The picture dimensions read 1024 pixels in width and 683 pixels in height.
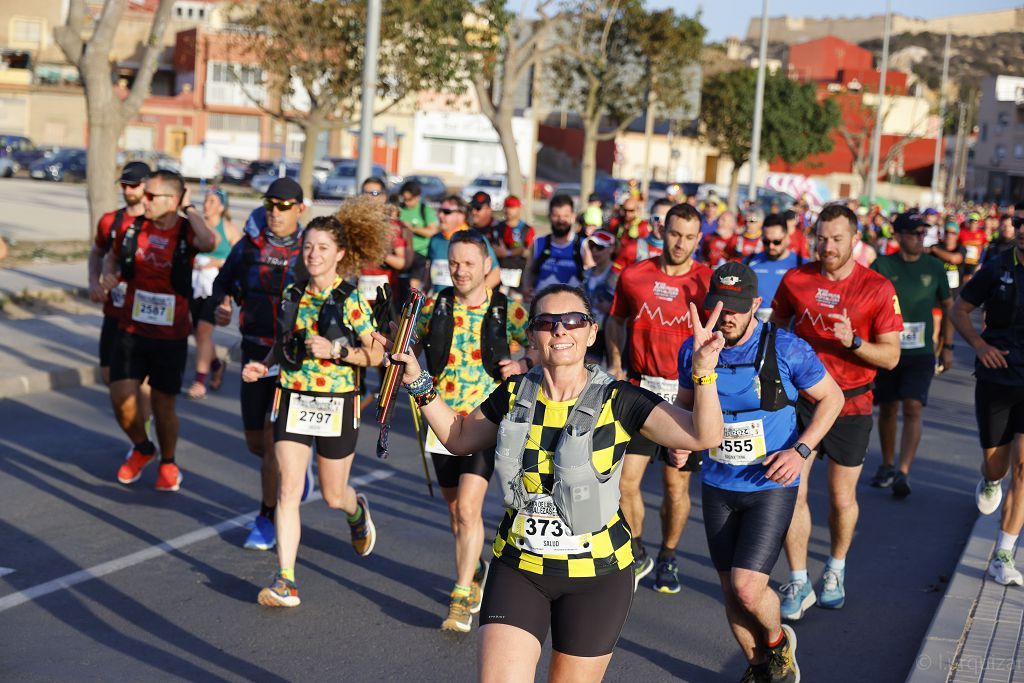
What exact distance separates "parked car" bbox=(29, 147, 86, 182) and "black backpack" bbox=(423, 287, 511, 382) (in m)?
45.9

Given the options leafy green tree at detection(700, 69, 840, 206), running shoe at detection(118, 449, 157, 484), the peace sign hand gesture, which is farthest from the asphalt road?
leafy green tree at detection(700, 69, 840, 206)

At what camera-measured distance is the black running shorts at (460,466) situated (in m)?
6.21

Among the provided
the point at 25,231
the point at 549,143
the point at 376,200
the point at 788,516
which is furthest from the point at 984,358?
the point at 549,143

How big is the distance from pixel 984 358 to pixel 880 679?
2271 mm

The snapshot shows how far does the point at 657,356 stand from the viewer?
718 cm

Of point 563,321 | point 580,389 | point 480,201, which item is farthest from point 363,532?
point 480,201

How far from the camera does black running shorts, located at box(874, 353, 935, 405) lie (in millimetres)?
9625

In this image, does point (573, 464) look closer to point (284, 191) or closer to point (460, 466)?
point (460, 466)

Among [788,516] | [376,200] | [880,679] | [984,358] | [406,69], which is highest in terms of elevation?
[406,69]

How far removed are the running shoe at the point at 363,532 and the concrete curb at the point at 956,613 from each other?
114 inches

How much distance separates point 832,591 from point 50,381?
8.01 metres

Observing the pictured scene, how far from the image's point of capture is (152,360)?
28.2 feet

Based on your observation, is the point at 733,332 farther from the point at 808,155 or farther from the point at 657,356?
the point at 808,155

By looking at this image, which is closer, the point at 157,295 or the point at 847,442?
the point at 847,442
